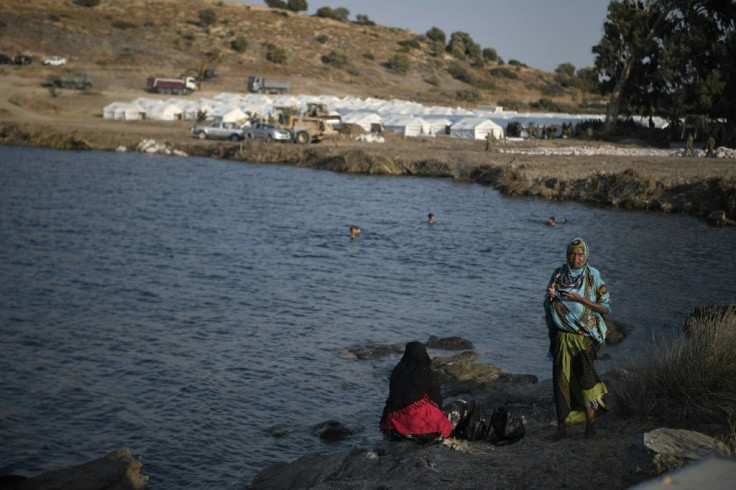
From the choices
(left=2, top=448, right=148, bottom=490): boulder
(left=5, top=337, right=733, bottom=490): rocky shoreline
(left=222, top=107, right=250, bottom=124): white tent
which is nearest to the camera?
(left=5, top=337, right=733, bottom=490): rocky shoreline

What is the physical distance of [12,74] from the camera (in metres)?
73.3

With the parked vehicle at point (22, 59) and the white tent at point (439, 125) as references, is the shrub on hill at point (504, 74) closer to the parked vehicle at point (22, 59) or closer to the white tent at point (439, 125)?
the white tent at point (439, 125)

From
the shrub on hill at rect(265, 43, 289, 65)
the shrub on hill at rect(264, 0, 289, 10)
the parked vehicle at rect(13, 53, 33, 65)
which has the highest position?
the shrub on hill at rect(264, 0, 289, 10)

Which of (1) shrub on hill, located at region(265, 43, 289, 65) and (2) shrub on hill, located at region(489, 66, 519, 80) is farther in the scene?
(2) shrub on hill, located at region(489, 66, 519, 80)

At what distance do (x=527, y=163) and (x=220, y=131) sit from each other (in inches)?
878

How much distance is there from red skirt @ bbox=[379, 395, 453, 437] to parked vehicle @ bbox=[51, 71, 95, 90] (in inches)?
2721

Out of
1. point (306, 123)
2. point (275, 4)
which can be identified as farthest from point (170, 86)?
point (275, 4)

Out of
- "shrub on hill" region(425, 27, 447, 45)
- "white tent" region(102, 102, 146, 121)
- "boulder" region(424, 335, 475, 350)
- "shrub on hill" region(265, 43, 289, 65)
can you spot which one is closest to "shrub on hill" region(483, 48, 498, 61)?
"shrub on hill" region(425, 27, 447, 45)

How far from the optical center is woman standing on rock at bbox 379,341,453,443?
7504 millimetres

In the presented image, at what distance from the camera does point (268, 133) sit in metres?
52.2

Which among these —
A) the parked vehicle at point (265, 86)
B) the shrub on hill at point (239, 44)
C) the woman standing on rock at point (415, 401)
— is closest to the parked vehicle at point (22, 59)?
the parked vehicle at point (265, 86)

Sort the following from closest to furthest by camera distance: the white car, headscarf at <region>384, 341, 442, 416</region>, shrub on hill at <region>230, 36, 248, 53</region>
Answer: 1. headscarf at <region>384, 341, 442, 416</region>
2. the white car
3. shrub on hill at <region>230, 36, 248, 53</region>

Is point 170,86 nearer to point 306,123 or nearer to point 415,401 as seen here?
point 306,123

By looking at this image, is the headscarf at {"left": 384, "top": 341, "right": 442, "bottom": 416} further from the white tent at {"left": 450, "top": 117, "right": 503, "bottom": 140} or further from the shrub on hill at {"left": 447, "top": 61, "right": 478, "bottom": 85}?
the shrub on hill at {"left": 447, "top": 61, "right": 478, "bottom": 85}
